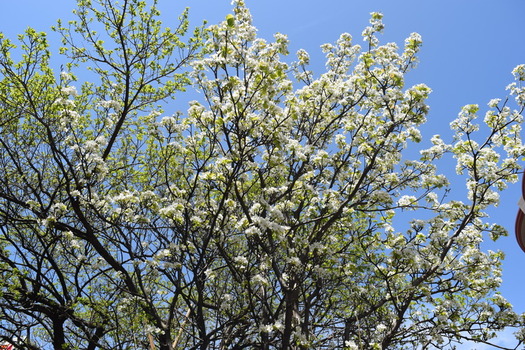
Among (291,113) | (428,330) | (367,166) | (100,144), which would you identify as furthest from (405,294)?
(100,144)

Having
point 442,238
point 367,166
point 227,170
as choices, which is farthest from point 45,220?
point 442,238

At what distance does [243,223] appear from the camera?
897cm

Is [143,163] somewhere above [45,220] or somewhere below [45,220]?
above

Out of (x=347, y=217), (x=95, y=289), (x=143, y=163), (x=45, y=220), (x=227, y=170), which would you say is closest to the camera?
(x=45, y=220)

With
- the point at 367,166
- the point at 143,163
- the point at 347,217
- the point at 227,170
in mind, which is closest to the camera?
the point at 227,170

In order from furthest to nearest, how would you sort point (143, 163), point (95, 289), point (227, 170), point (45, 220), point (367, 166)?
point (143, 163)
point (95, 289)
point (367, 166)
point (227, 170)
point (45, 220)

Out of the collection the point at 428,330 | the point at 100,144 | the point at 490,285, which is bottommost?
the point at 428,330

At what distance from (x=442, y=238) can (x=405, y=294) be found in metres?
1.52

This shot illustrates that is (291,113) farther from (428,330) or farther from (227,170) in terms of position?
(428,330)

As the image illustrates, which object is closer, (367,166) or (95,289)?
(367,166)

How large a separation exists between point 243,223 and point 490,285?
6.01 meters

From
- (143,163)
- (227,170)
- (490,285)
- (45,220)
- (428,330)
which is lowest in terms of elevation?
(428,330)

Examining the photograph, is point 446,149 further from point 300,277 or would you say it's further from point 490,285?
point 300,277

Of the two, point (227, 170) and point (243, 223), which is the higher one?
point (227, 170)
